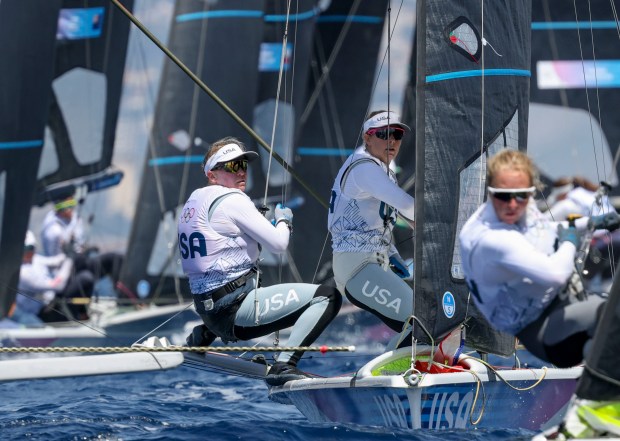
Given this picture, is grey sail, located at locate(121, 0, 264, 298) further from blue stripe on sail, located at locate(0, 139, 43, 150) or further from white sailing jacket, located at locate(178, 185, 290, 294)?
white sailing jacket, located at locate(178, 185, 290, 294)

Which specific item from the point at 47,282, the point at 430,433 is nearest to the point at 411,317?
the point at 430,433

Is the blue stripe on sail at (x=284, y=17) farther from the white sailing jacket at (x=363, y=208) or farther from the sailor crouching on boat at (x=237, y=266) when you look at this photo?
the sailor crouching on boat at (x=237, y=266)

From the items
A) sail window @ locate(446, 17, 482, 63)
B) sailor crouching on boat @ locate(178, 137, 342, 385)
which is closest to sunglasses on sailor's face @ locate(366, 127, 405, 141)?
sail window @ locate(446, 17, 482, 63)

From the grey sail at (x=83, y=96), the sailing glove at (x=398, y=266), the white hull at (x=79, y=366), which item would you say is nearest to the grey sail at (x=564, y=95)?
the grey sail at (x=83, y=96)

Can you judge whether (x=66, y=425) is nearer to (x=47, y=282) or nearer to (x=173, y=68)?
(x=47, y=282)

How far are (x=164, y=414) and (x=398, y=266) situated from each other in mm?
1637

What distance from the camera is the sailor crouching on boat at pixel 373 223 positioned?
6.31 metres

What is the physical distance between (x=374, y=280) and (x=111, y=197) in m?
9.63

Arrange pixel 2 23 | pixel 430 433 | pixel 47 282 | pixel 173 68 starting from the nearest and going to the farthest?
1. pixel 430 433
2. pixel 2 23
3. pixel 47 282
4. pixel 173 68

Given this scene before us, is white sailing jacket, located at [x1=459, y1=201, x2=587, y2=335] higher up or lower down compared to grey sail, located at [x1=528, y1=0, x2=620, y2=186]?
lower down

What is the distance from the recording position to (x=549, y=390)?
20.4ft

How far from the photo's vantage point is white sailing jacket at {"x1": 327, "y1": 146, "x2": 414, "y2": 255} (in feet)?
20.7

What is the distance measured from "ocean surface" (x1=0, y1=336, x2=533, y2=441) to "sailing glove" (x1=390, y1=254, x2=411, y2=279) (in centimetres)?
65

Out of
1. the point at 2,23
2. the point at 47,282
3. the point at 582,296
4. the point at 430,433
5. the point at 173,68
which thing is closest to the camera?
the point at 582,296
